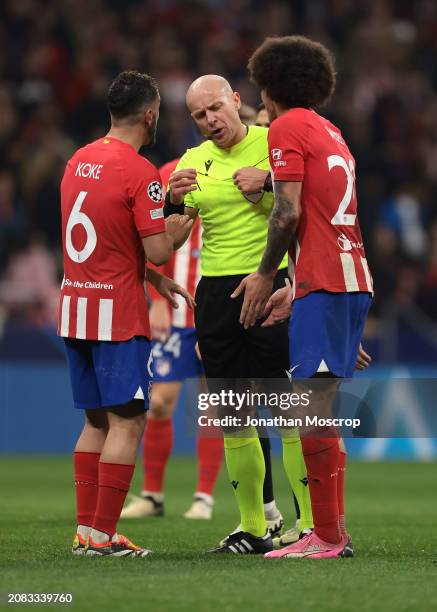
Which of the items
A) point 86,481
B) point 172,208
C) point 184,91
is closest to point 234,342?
point 172,208

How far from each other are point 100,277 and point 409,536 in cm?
228

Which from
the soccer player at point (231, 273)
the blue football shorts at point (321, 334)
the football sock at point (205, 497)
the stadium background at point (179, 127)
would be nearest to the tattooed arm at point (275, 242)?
the blue football shorts at point (321, 334)

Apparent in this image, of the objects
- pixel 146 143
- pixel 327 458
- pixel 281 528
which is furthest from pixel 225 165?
pixel 281 528

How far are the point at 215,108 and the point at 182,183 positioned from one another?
1.27 ft

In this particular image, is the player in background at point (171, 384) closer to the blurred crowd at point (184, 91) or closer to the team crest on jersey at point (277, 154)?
the team crest on jersey at point (277, 154)

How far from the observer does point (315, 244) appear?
5.52 meters

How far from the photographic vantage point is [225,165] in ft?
20.1

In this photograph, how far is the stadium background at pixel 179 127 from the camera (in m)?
13.1

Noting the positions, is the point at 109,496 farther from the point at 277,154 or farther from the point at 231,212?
the point at 277,154

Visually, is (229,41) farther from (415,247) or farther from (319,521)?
(319,521)

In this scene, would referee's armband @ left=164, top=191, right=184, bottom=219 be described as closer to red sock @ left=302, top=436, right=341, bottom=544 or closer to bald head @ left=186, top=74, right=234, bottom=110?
bald head @ left=186, top=74, right=234, bottom=110

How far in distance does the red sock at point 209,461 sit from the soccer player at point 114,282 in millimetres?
2624

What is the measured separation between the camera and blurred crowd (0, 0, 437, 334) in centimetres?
1408

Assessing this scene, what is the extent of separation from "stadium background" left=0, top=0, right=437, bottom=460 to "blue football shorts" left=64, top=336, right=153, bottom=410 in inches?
282
